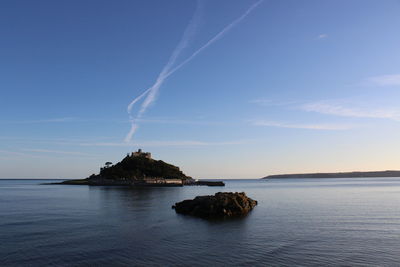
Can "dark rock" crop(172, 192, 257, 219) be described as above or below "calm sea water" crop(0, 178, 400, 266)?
above

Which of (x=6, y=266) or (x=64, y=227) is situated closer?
(x=6, y=266)

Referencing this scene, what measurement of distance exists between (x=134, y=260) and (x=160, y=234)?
1073cm

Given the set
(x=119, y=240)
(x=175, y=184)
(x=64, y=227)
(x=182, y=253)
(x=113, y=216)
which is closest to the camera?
(x=182, y=253)

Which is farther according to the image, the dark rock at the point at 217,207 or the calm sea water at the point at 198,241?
the dark rock at the point at 217,207

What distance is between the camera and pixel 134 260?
26141 millimetres

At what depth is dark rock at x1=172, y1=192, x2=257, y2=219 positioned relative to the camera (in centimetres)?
5344

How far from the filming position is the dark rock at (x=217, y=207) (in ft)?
175

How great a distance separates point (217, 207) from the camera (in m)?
54.2

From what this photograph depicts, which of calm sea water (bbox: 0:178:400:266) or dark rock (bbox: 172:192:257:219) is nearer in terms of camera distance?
calm sea water (bbox: 0:178:400:266)

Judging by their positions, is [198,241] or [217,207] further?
[217,207]

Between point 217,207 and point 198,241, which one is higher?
point 217,207

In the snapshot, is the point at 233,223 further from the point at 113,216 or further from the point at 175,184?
the point at 175,184

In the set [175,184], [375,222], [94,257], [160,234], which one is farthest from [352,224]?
[175,184]

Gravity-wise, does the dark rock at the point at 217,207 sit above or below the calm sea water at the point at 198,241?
above
